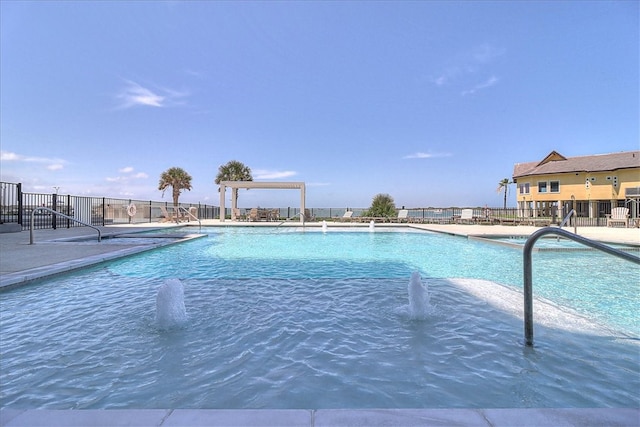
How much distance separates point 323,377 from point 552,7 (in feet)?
59.7

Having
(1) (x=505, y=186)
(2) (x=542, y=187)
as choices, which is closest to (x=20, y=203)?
(2) (x=542, y=187)

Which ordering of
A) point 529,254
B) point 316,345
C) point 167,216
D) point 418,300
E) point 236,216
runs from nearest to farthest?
1. point 529,254
2. point 316,345
3. point 418,300
4. point 167,216
5. point 236,216

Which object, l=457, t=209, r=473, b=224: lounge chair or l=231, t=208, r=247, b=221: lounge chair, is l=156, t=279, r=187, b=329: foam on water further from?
l=457, t=209, r=473, b=224: lounge chair

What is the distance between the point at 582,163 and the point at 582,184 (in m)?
2.40

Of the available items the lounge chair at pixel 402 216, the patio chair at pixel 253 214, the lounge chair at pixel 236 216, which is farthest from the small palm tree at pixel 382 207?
the lounge chair at pixel 236 216

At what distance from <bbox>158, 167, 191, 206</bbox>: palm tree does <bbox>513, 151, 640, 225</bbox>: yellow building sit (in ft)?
112

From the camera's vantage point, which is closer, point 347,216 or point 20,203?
point 20,203

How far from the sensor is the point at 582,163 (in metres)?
30.6

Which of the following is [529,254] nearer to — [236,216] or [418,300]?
[418,300]

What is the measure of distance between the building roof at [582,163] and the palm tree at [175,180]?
115 ft

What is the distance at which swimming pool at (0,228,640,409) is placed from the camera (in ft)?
7.16

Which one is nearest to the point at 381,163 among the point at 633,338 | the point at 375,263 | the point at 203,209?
the point at 203,209

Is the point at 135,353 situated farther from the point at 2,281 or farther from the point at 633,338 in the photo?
the point at 633,338

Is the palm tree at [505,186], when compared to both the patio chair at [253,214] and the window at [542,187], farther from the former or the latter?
the patio chair at [253,214]
